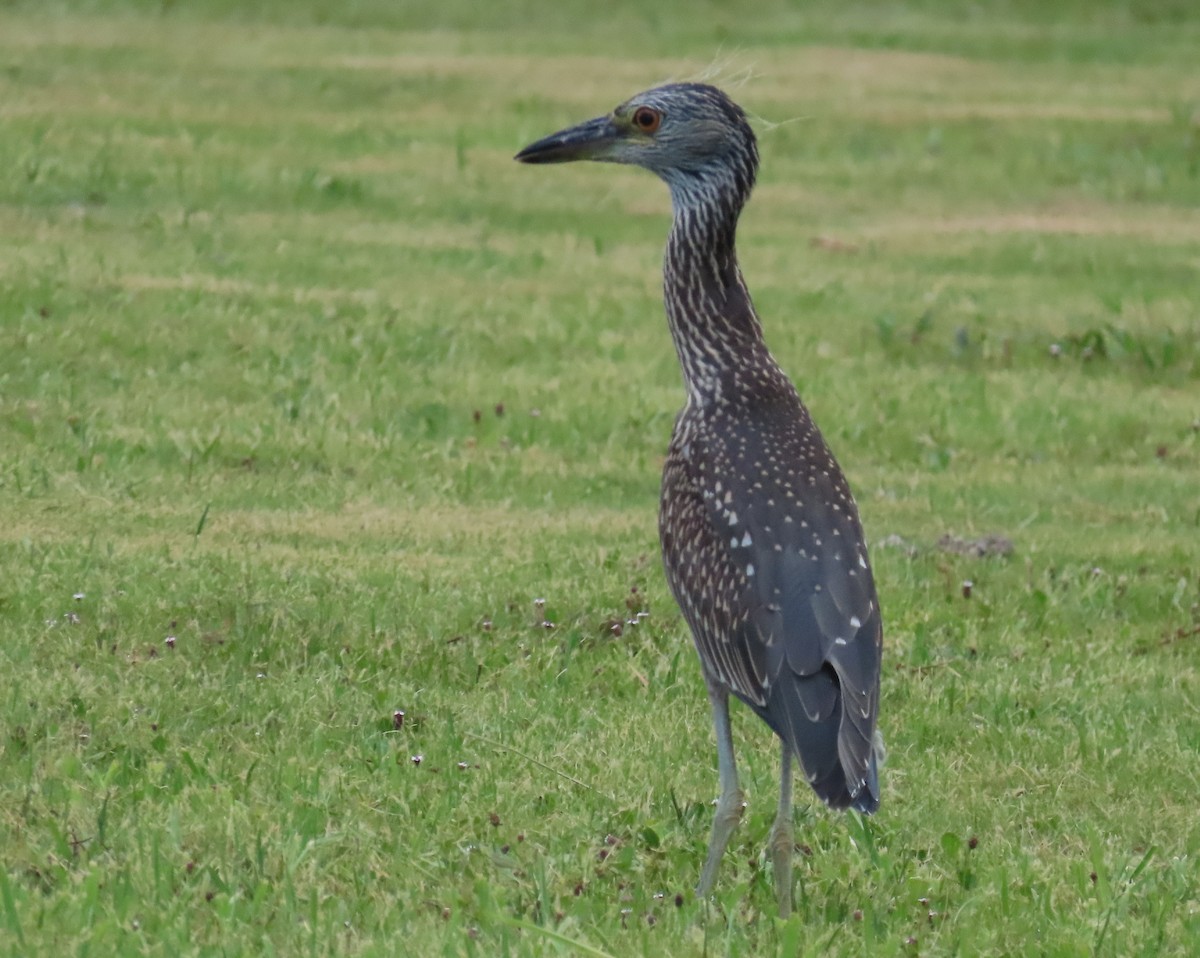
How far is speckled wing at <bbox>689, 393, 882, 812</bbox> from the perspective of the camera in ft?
19.1

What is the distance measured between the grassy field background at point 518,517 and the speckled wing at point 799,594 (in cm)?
57

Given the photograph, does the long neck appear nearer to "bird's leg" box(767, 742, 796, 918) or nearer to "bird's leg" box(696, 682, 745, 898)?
"bird's leg" box(696, 682, 745, 898)

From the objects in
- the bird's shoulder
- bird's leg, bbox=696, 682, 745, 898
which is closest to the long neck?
the bird's shoulder

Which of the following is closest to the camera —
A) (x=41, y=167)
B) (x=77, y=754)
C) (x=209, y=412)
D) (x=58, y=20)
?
(x=77, y=754)

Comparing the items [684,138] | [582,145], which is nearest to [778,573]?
[684,138]

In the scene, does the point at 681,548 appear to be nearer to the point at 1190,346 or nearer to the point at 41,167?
the point at 1190,346

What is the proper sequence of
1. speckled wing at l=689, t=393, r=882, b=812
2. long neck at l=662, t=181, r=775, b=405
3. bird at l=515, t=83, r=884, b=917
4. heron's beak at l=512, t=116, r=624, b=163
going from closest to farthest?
speckled wing at l=689, t=393, r=882, b=812 < bird at l=515, t=83, r=884, b=917 < long neck at l=662, t=181, r=775, b=405 < heron's beak at l=512, t=116, r=624, b=163

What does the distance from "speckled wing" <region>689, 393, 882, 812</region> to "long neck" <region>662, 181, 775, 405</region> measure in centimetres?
30

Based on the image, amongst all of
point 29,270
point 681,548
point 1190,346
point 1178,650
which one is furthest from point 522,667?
point 1190,346

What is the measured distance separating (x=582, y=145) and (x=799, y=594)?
7.64ft

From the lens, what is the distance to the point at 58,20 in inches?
1056

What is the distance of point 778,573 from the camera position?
624 centimetres

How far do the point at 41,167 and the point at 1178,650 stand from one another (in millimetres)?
11281

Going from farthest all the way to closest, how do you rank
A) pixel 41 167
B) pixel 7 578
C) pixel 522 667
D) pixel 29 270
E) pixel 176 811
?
pixel 41 167
pixel 29 270
pixel 7 578
pixel 522 667
pixel 176 811
